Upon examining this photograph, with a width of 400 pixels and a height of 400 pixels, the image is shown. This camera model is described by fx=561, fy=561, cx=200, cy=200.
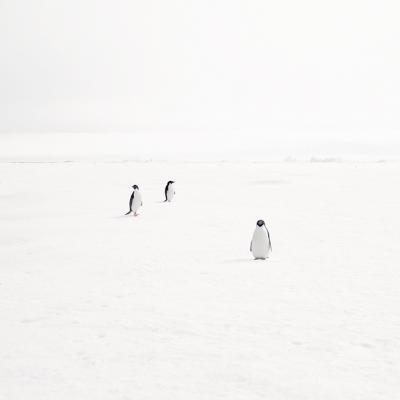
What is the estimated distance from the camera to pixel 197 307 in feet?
24.4

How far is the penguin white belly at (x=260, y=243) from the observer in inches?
429

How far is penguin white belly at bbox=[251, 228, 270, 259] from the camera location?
1090 centimetres

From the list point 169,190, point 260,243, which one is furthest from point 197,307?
point 169,190

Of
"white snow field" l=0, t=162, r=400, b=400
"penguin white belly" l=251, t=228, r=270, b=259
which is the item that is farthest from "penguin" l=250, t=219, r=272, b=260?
"white snow field" l=0, t=162, r=400, b=400

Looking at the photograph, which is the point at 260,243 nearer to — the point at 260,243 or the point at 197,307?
the point at 260,243

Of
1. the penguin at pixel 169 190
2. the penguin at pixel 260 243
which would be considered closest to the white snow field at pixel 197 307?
the penguin at pixel 260 243

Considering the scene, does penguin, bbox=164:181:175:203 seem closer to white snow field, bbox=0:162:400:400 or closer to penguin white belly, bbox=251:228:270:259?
white snow field, bbox=0:162:400:400

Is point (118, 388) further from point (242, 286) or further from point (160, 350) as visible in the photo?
point (242, 286)

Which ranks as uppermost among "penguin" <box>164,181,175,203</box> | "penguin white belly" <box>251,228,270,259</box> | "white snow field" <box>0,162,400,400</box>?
"penguin" <box>164,181,175,203</box>

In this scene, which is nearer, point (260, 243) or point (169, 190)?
point (260, 243)

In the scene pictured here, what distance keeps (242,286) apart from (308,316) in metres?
1.82

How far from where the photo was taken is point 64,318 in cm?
697

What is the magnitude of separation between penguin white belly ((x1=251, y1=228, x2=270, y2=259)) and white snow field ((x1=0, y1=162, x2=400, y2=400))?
0.21m

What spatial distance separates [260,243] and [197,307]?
376 cm
